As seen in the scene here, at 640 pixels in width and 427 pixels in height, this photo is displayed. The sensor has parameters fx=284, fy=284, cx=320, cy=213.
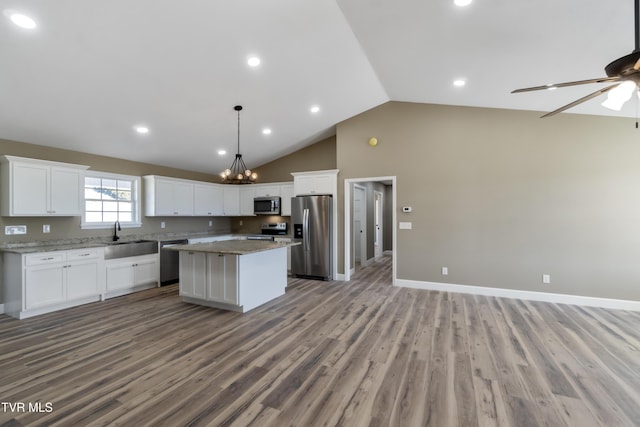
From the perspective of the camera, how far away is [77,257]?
13.5ft

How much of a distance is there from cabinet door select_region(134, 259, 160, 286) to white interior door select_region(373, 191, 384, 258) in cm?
547

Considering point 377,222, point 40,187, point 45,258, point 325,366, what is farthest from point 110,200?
point 377,222

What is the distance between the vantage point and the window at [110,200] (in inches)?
192

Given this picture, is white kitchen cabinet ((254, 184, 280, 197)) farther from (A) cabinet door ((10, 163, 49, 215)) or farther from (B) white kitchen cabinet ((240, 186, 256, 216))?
(A) cabinet door ((10, 163, 49, 215))

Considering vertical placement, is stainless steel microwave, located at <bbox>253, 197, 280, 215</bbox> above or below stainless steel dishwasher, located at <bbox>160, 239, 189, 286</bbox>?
above

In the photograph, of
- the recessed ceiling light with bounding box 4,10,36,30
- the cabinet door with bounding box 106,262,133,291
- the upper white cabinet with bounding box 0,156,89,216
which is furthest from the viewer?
the cabinet door with bounding box 106,262,133,291

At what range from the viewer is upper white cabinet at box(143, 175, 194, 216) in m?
5.56

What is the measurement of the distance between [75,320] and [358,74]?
503 cm

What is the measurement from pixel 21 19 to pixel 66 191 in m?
2.61

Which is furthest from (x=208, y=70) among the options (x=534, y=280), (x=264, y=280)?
(x=534, y=280)

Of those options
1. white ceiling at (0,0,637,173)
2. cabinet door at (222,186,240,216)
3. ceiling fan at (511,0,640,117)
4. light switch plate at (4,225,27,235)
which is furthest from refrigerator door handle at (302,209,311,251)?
ceiling fan at (511,0,640,117)

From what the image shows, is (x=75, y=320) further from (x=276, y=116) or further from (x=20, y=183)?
(x=276, y=116)

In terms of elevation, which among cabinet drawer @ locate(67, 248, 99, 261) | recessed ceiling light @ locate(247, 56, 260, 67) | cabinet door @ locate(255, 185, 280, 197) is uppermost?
recessed ceiling light @ locate(247, 56, 260, 67)

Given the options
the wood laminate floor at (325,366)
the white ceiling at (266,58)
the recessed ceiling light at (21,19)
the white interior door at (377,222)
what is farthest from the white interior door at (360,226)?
the recessed ceiling light at (21,19)
